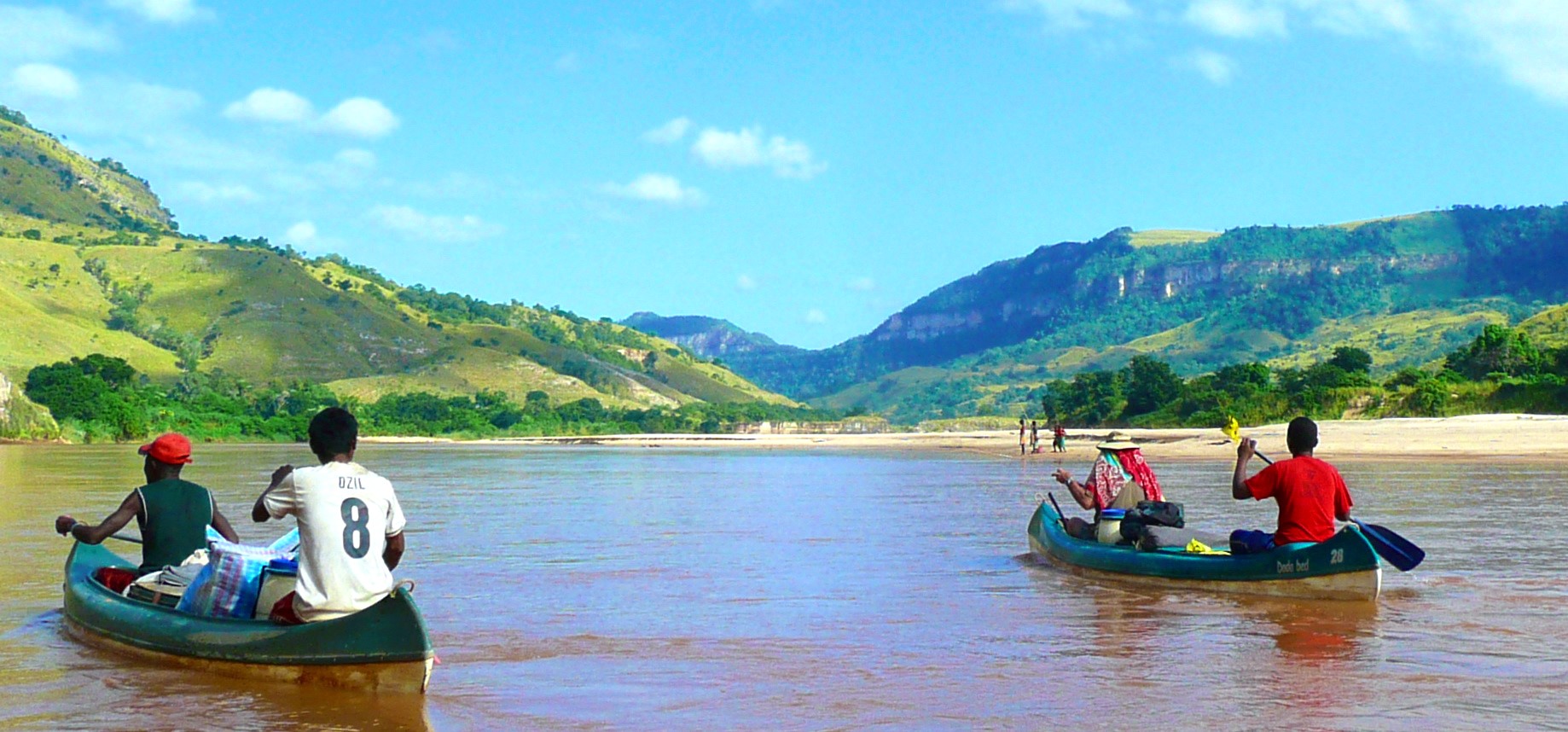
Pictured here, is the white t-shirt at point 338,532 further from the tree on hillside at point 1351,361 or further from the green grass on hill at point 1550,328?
the tree on hillside at point 1351,361

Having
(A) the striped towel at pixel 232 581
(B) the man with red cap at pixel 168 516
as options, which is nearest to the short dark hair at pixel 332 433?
(A) the striped towel at pixel 232 581

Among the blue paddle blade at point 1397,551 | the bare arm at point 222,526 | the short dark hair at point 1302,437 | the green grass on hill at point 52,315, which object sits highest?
the green grass on hill at point 52,315

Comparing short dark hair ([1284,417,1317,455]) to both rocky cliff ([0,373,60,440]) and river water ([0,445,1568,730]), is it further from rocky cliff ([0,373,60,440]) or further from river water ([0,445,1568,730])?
rocky cliff ([0,373,60,440])

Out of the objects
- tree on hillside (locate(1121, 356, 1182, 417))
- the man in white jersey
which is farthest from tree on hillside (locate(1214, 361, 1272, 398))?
the man in white jersey

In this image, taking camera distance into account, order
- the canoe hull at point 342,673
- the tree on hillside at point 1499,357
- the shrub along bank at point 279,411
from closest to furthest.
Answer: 1. the canoe hull at point 342,673
2. the tree on hillside at point 1499,357
3. the shrub along bank at point 279,411

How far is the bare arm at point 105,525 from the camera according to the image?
1121cm

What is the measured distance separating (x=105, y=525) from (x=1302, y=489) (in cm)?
1079

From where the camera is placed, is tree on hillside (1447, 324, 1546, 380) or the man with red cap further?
tree on hillside (1447, 324, 1546, 380)

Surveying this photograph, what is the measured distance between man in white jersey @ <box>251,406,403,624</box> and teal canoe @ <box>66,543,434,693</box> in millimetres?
180

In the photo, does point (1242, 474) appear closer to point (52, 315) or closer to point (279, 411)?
point (279, 411)

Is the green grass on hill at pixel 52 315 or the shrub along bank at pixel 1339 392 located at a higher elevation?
the green grass on hill at pixel 52 315

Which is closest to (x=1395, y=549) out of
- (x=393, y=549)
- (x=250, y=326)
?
(x=393, y=549)

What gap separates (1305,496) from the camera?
45.9 ft

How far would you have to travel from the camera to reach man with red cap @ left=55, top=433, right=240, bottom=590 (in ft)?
37.8
